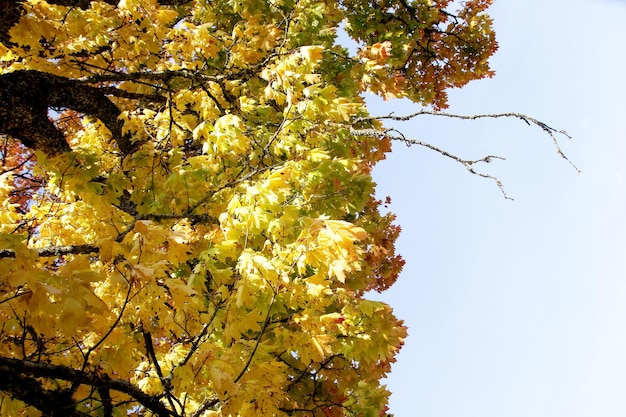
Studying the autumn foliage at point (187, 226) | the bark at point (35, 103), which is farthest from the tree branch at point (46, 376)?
the bark at point (35, 103)

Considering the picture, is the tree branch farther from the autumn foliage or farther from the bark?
the bark

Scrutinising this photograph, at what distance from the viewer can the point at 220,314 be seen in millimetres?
3182

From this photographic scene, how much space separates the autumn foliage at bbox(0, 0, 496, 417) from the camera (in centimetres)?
263

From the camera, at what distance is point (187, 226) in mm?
4719

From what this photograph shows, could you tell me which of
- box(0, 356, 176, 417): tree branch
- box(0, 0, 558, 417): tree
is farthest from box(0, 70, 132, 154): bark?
box(0, 356, 176, 417): tree branch

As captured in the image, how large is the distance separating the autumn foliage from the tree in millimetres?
23

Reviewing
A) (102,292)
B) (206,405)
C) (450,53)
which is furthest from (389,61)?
(206,405)

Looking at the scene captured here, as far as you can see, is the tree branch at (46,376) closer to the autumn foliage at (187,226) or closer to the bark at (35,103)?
the autumn foliage at (187,226)

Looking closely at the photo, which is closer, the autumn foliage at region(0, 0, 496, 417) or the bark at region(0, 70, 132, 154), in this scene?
the autumn foliage at region(0, 0, 496, 417)

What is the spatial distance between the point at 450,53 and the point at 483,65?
858mm

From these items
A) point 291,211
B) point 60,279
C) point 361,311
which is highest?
point 291,211

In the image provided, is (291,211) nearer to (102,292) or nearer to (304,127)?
(304,127)

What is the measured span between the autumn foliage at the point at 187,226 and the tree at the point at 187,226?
0.02 metres

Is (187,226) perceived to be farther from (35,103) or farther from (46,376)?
(35,103)
